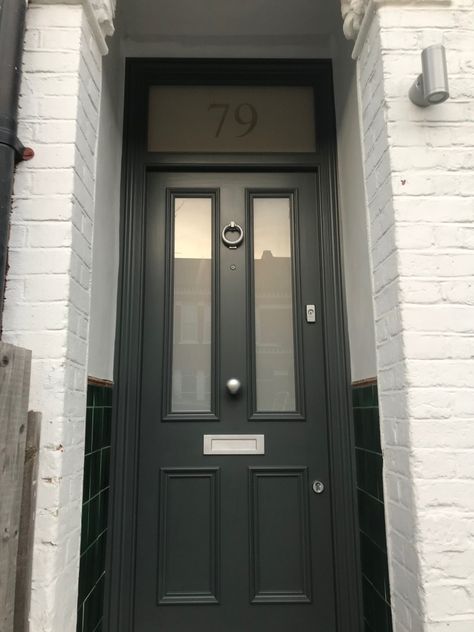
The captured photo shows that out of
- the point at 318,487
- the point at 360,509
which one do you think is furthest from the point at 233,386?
the point at 360,509

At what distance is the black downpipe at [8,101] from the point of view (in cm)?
128

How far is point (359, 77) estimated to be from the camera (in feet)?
5.57

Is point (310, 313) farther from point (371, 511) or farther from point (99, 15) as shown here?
point (99, 15)

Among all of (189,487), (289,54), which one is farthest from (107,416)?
(289,54)

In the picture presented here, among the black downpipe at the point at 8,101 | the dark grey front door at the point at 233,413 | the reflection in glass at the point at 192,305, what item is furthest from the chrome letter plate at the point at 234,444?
the black downpipe at the point at 8,101

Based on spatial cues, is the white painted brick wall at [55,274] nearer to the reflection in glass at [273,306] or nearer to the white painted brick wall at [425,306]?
the reflection in glass at [273,306]

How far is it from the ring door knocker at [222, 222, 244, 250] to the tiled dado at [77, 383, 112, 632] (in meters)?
0.79

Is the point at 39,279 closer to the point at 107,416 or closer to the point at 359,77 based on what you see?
the point at 107,416

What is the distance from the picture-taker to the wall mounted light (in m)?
1.31

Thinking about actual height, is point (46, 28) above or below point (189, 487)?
above

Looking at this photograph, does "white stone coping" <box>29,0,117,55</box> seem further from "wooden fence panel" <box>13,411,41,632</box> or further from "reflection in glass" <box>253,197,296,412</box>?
"wooden fence panel" <box>13,411,41,632</box>

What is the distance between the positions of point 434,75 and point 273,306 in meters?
1.03

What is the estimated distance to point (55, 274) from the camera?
52.2 inches

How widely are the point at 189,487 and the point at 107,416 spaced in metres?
0.43
